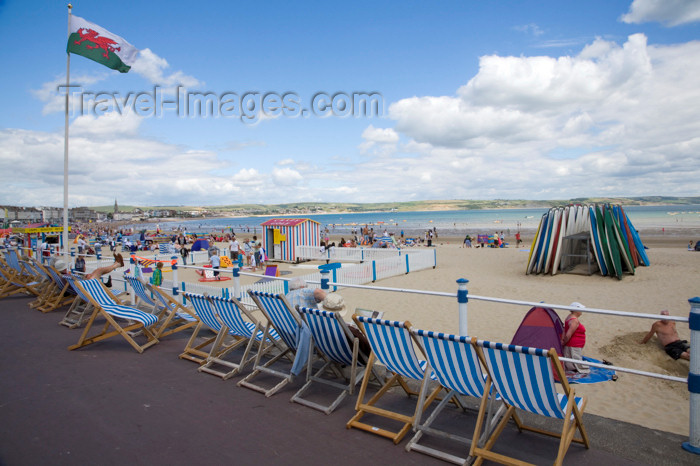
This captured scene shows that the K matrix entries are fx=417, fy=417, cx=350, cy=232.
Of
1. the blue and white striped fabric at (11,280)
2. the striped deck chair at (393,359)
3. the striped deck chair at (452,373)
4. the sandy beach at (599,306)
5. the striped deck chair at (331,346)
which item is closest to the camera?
the striped deck chair at (452,373)

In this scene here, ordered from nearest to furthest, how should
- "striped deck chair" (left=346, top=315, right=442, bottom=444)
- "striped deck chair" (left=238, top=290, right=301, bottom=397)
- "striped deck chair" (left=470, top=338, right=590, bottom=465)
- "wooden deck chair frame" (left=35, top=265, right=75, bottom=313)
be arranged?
"striped deck chair" (left=470, top=338, right=590, bottom=465), "striped deck chair" (left=346, top=315, right=442, bottom=444), "striped deck chair" (left=238, top=290, right=301, bottom=397), "wooden deck chair frame" (left=35, top=265, right=75, bottom=313)

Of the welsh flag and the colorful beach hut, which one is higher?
the welsh flag

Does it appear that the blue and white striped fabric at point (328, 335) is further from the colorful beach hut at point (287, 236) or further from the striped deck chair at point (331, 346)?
the colorful beach hut at point (287, 236)

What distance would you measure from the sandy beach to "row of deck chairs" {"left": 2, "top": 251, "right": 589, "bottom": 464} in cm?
257

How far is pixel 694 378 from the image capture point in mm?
2783

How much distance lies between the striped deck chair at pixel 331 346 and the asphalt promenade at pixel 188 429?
0.30ft

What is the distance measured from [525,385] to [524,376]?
0.07m

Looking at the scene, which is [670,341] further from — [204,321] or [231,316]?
[204,321]

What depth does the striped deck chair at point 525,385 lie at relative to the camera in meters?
2.47

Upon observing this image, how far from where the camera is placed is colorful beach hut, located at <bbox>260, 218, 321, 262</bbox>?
72.9 ft

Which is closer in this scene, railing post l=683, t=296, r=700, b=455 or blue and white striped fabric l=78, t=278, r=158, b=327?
railing post l=683, t=296, r=700, b=455

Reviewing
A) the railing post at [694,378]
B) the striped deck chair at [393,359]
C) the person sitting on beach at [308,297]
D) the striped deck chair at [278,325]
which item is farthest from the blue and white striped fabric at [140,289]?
the railing post at [694,378]

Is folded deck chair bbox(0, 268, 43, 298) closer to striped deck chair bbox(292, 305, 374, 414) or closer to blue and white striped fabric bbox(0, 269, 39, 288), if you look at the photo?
blue and white striped fabric bbox(0, 269, 39, 288)

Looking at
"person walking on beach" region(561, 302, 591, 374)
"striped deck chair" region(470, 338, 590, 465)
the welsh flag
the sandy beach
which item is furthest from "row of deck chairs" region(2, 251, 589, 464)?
the welsh flag
